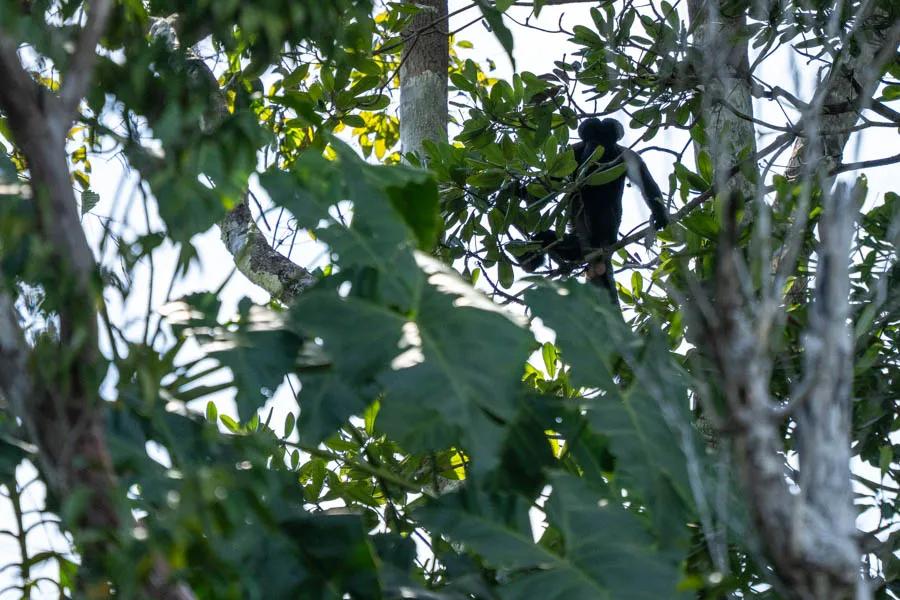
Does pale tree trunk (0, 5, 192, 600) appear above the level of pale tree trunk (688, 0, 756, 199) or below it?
Answer: below

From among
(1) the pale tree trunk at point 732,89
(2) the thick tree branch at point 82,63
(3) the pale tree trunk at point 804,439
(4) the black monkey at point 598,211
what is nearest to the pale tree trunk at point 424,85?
(4) the black monkey at point 598,211

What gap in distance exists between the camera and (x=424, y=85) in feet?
11.4

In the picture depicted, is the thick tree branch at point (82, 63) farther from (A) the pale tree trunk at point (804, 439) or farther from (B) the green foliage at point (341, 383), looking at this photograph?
(A) the pale tree trunk at point (804, 439)

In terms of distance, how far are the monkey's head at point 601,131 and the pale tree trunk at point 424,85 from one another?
1.32m

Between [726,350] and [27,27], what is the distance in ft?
3.10

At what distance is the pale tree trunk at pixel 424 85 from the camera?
135 inches

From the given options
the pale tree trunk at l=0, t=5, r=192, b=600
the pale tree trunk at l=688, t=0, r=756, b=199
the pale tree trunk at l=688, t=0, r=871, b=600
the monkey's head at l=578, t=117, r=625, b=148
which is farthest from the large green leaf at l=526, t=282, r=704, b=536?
the monkey's head at l=578, t=117, r=625, b=148

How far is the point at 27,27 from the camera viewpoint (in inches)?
50.7

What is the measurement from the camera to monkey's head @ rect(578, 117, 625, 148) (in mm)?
4758

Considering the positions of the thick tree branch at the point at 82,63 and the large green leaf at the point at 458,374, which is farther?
the large green leaf at the point at 458,374

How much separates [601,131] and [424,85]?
152 cm

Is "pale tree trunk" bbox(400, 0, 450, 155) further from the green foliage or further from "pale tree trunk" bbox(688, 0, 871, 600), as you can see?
"pale tree trunk" bbox(688, 0, 871, 600)

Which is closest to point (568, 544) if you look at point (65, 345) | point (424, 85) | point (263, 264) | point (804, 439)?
point (804, 439)

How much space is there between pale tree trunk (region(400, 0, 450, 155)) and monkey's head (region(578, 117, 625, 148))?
1.32 meters
